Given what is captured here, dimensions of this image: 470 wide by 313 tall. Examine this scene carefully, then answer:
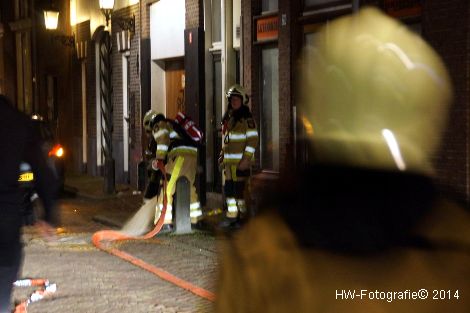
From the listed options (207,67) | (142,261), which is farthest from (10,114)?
(207,67)

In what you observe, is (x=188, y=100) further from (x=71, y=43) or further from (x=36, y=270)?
(x=71, y=43)

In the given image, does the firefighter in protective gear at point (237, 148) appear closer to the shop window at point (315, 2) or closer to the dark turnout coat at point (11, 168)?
the shop window at point (315, 2)

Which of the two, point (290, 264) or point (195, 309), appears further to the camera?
point (195, 309)

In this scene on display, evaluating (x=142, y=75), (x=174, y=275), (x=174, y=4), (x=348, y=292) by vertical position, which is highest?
(x=174, y=4)

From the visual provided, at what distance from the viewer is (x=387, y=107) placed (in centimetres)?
1074

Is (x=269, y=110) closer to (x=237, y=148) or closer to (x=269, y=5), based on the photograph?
(x=269, y=5)

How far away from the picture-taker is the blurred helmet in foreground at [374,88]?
10000 millimetres

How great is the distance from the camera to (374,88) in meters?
11.0

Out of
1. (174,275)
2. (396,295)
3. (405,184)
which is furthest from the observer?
(174,275)

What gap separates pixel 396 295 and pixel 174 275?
5.70 m

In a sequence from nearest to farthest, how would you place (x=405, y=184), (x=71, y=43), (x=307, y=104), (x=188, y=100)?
1. (x=405, y=184)
2. (x=307, y=104)
3. (x=188, y=100)
4. (x=71, y=43)

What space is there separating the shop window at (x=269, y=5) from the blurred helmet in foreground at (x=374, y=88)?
49.2 inches

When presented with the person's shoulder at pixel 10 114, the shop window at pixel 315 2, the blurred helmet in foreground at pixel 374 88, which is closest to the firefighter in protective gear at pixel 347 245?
the person's shoulder at pixel 10 114

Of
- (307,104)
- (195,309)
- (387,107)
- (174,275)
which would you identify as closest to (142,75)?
(307,104)
